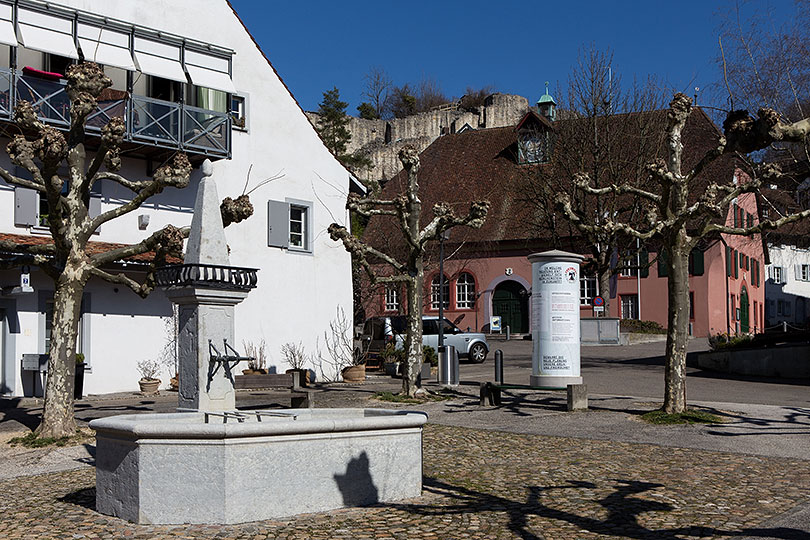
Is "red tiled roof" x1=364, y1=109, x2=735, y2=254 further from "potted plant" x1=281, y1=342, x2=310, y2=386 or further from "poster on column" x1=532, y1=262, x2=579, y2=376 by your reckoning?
"poster on column" x1=532, y1=262, x2=579, y2=376

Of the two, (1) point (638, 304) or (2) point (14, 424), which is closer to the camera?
(2) point (14, 424)

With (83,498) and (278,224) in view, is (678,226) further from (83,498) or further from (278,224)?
(278,224)

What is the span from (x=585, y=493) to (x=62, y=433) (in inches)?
316

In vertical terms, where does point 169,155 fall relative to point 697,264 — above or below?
above

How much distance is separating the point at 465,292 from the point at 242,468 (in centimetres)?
4091

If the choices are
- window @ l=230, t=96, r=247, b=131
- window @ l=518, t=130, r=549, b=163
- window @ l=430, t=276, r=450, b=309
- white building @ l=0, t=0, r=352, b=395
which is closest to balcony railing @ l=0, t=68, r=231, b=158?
white building @ l=0, t=0, r=352, b=395

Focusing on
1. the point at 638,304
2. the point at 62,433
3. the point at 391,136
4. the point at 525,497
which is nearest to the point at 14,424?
the point at 62,433

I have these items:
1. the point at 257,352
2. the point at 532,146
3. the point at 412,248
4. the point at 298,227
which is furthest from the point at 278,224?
the point at 532,146

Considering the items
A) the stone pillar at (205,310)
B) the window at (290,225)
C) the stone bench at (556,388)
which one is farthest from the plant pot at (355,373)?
the stone pillar at (205,310)

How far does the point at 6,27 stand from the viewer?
19.2m

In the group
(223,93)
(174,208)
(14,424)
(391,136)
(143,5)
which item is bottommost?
(14,424)

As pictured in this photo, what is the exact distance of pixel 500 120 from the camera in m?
86.6

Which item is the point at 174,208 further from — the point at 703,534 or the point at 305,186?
the point at 703,534

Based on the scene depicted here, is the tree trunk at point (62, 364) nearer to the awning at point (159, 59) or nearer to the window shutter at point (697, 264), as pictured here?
the awning at point (159, 59)
